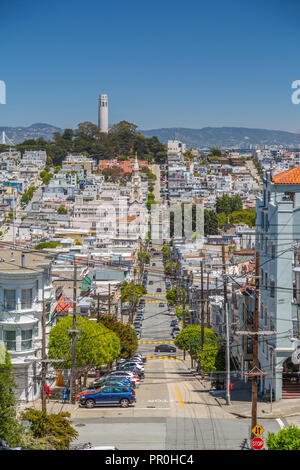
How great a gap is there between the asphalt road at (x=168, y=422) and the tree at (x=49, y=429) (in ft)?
4.41

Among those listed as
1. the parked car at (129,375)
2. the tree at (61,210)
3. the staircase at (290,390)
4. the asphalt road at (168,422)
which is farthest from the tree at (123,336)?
the tree at (61,210)

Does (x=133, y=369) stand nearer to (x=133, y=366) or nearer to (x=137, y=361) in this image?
(x=133, y=366)

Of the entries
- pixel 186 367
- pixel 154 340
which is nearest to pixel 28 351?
pixel 186 367

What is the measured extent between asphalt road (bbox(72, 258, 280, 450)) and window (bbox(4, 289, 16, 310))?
455cm

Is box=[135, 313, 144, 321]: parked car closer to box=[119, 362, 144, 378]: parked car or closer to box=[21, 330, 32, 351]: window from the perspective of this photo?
box=[119, 362, 144, 378]: parked car

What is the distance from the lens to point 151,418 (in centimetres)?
2283

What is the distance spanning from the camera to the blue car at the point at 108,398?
24688 mm

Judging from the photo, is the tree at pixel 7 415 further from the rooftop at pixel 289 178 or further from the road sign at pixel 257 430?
the rooftop at pixel 289 178

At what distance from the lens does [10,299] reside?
26.6 meters

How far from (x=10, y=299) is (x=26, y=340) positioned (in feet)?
5.00

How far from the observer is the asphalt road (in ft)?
63.7

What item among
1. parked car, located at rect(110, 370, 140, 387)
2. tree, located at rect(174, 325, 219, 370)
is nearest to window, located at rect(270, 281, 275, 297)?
tree, located at rect(174, 325, 219, 370)

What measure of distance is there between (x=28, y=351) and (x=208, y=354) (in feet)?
24.4

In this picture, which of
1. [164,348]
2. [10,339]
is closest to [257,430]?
[10,339]
